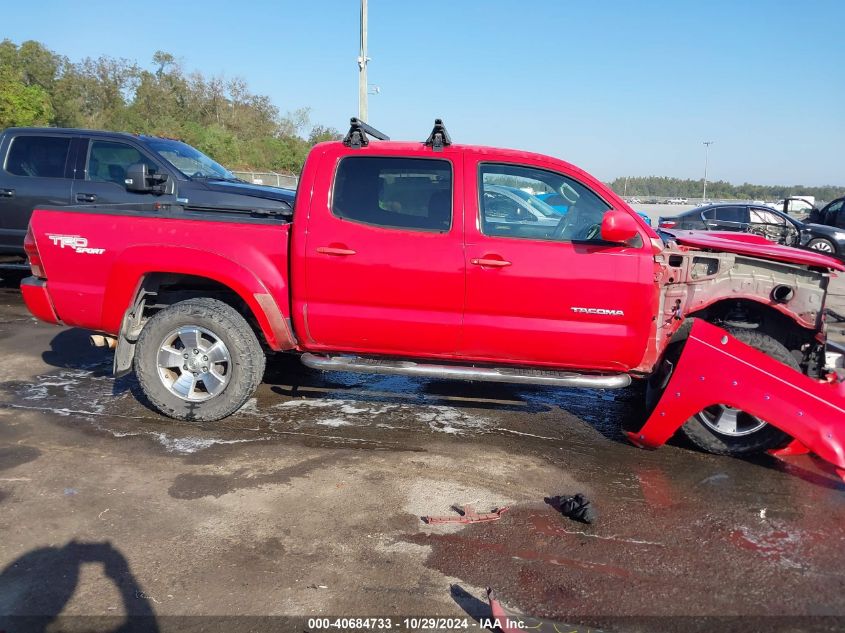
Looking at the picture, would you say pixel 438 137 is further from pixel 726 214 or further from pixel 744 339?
pixel 726 214

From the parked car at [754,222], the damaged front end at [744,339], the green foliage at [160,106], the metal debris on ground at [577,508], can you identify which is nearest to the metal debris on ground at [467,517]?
the metal debris on ground at [577,508]

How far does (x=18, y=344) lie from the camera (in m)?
6.79

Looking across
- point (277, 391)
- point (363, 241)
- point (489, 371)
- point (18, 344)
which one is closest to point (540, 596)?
point (489, 371)

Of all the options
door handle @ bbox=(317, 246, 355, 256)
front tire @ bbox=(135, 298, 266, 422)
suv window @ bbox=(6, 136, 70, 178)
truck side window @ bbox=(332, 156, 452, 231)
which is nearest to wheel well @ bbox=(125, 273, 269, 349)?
front tire @ bbox=(135, 298, 266, 422)

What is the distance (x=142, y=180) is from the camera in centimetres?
760

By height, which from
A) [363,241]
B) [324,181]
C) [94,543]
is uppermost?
[324,181]

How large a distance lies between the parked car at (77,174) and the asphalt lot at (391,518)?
3.68 m

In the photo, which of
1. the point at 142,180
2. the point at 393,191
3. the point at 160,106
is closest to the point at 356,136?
the point at 393,191

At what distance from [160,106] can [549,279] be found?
51.1 meters

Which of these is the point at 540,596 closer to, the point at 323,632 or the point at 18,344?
the point at 323,632

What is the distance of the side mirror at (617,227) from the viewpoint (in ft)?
13.1

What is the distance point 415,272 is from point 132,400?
8.54 feet

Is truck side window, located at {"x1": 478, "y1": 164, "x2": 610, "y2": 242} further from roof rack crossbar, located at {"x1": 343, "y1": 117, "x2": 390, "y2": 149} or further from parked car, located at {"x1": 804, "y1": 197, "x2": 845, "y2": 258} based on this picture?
parked car, located at {"x1": 804, "y1": 197, "x2": 845, "y2": 258}

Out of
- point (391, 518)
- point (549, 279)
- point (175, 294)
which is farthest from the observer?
point (175, 294)
